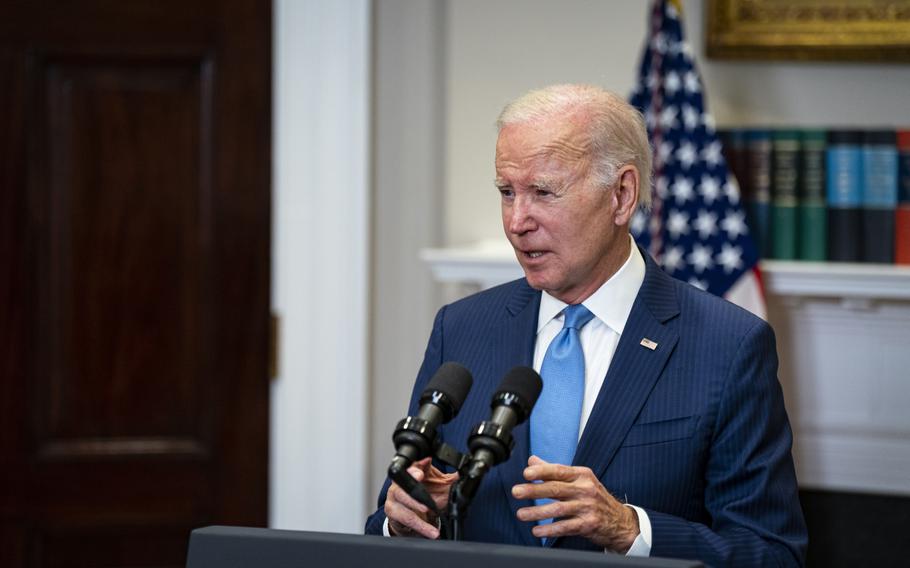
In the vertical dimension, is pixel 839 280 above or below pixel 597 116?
below

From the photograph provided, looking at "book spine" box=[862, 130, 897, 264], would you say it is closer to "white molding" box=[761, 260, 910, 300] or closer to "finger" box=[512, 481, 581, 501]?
"white molding" box=[761, 260, 910, 300]

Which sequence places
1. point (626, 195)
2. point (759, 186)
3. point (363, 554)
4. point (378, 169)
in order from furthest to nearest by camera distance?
point (378, 169)
point (759, 186)
point (626, 195)
point (363, 554)

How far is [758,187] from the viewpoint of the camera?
347 centimetres

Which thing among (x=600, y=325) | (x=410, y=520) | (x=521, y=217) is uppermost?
(x=521, y=217)

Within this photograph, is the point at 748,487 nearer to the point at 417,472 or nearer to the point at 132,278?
the point at 417,472

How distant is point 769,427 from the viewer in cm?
191

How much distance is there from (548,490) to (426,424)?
9.5 inches

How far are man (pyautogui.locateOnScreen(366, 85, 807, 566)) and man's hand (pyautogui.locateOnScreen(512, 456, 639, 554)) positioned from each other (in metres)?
0.09

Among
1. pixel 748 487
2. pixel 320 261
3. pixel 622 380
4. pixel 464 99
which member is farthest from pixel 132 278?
pixel 748 487

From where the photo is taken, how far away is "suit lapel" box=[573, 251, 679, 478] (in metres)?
1.92

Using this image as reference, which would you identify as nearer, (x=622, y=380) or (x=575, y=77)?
(x=622, y=380)

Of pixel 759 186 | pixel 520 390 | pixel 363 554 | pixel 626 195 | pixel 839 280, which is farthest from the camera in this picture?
pixel 759 186

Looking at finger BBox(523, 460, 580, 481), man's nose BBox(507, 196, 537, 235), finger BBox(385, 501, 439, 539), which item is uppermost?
man's nose BBox(507, 196, 537, 235)

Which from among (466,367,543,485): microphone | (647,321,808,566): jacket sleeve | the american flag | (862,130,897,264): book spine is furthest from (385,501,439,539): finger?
(862,130,897,264): book spine
